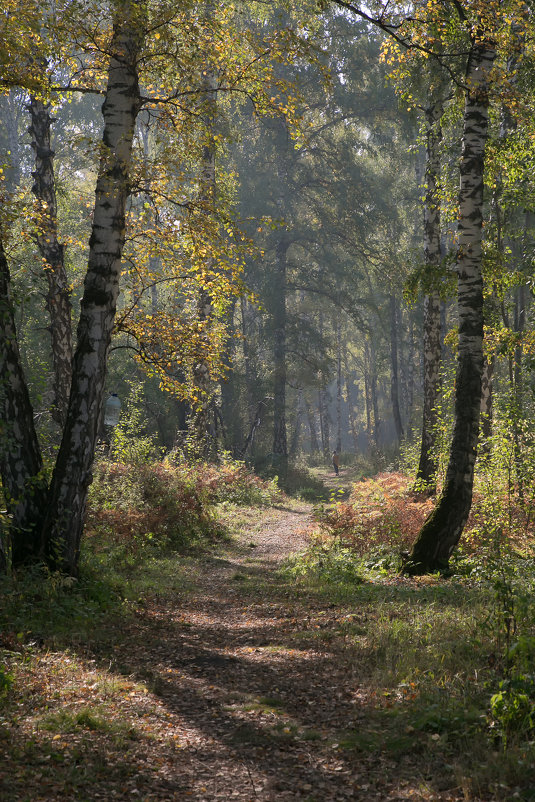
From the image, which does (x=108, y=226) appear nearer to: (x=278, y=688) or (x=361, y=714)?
(x=278, y=688)

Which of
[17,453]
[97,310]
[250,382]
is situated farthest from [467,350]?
[250,382]

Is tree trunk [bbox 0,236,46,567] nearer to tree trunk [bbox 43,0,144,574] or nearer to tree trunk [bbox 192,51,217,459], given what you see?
tree trunk [bbox 43,0,144,574]

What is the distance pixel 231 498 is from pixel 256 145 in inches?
793

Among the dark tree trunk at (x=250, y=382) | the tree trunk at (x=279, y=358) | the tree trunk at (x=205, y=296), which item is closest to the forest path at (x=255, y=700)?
the tree trunk at (x=205, y=296)

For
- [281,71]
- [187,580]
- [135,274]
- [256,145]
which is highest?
[281,71]

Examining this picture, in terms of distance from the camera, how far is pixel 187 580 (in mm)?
9820

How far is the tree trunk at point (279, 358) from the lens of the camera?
2800cm

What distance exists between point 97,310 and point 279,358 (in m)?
21.1

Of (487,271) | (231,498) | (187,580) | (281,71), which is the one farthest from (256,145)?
(187,580)

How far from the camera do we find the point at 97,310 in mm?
7500

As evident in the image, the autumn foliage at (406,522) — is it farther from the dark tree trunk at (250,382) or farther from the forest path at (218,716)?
the dark tree trunk at (250,382)

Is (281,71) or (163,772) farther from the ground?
(281,71)

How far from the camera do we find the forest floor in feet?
12.0

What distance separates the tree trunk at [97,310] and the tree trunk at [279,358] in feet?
66.2
